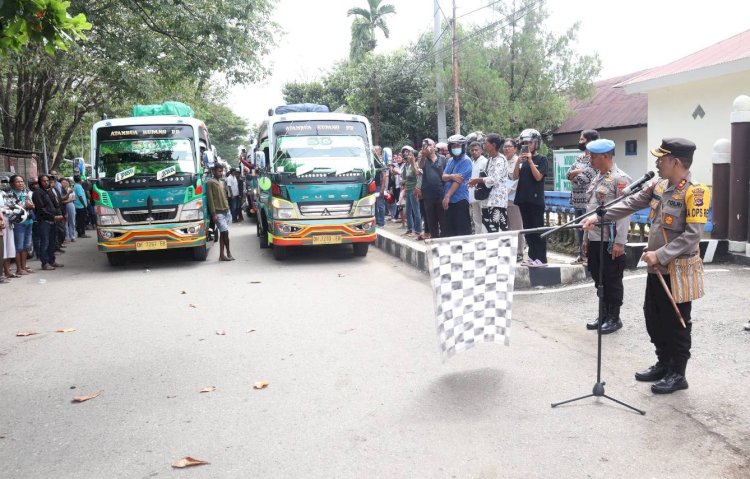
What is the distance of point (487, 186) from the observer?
29.3ft

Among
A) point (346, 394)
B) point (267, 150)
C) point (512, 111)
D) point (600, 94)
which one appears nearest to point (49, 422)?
point (346, 394)

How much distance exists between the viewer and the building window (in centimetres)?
2339

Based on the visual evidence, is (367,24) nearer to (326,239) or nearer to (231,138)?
(231,138)

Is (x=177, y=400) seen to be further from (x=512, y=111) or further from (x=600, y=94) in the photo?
(x=600, y=94)

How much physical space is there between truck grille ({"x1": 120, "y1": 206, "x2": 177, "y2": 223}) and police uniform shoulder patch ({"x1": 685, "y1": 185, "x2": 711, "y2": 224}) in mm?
9332

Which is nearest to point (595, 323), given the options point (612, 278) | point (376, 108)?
point (612, 278)

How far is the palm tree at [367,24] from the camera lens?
45.3 metres

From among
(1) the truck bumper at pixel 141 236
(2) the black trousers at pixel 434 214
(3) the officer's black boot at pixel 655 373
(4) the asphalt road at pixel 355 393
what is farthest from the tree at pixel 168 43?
(3) the officer's black boot at pixel 655 373

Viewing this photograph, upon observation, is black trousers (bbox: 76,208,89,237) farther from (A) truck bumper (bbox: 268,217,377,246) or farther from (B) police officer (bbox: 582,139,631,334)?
(B) police officer (bbox: 582,139,631,334)

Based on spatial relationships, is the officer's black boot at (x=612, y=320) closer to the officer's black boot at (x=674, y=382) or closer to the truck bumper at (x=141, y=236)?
the officer's black boot at (x=674, y=382)

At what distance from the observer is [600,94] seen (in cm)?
2658

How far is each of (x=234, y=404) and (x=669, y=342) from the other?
310cm

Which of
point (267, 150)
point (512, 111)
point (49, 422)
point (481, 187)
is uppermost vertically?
point (512, 111)

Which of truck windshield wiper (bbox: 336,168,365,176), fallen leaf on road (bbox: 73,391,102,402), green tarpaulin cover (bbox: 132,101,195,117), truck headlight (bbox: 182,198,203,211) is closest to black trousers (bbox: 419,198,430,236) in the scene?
truck windshield wiper (bbox: 336,168,365,176)
